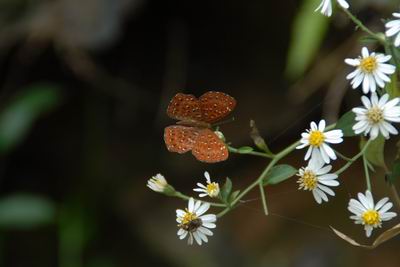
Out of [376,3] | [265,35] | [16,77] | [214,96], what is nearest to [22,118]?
[16,77]

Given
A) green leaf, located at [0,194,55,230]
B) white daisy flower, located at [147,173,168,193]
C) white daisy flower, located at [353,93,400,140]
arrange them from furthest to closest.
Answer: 1. green leaf, located at [0,194,55,230]
2. white daisy flower, located at [147,173,168,193]
3. white daisy flower, located at [353,93,400,140]

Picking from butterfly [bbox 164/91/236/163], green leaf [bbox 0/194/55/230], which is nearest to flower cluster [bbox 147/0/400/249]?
butterfly [bbox 164/91/236/163]

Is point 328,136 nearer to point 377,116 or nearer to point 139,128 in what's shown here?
point 377,116

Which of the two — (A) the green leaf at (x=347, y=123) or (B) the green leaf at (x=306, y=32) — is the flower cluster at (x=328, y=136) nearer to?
(A) the green leaf at (x=347, y=123)

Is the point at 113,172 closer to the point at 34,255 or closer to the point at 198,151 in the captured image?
the point at 34,255

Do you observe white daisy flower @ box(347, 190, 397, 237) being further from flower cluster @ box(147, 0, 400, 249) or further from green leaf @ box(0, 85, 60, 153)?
green leaf @ box(0, 85, 60, 153)

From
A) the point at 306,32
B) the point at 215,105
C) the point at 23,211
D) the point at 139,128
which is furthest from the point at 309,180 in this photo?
the point at 139,128
